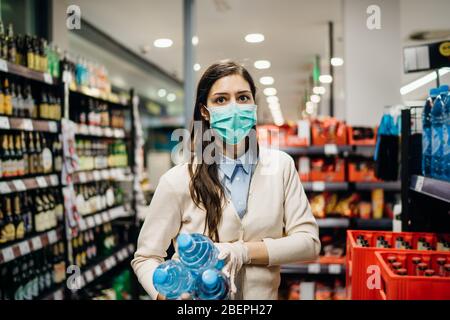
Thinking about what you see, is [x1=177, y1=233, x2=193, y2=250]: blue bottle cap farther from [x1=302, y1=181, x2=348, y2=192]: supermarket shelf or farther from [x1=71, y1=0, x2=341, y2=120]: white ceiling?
[x1=71, y1=0, x2=341, y2=120]: white ceiling

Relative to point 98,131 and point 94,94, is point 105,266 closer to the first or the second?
point 98,131

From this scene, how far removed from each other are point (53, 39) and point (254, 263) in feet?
12.5

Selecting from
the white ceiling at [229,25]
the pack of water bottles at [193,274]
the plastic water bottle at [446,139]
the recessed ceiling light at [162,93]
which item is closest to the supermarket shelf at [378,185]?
the white ceiling at [229,25]

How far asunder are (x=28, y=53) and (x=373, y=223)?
3006 millimetres

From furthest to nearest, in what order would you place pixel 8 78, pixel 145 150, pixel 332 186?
pixel 145 150, pixel 332 186, pixel 8 78

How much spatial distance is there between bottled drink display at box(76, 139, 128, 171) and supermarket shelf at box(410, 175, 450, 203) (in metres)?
2.86

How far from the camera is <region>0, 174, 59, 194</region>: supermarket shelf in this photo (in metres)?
2.62

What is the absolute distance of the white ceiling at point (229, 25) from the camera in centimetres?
496

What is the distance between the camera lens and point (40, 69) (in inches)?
124

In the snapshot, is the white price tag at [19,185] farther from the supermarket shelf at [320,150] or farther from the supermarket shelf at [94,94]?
the supermarket shelf at [320,150]

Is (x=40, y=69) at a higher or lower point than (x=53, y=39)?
lower

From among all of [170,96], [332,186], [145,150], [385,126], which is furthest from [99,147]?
[170,96]
